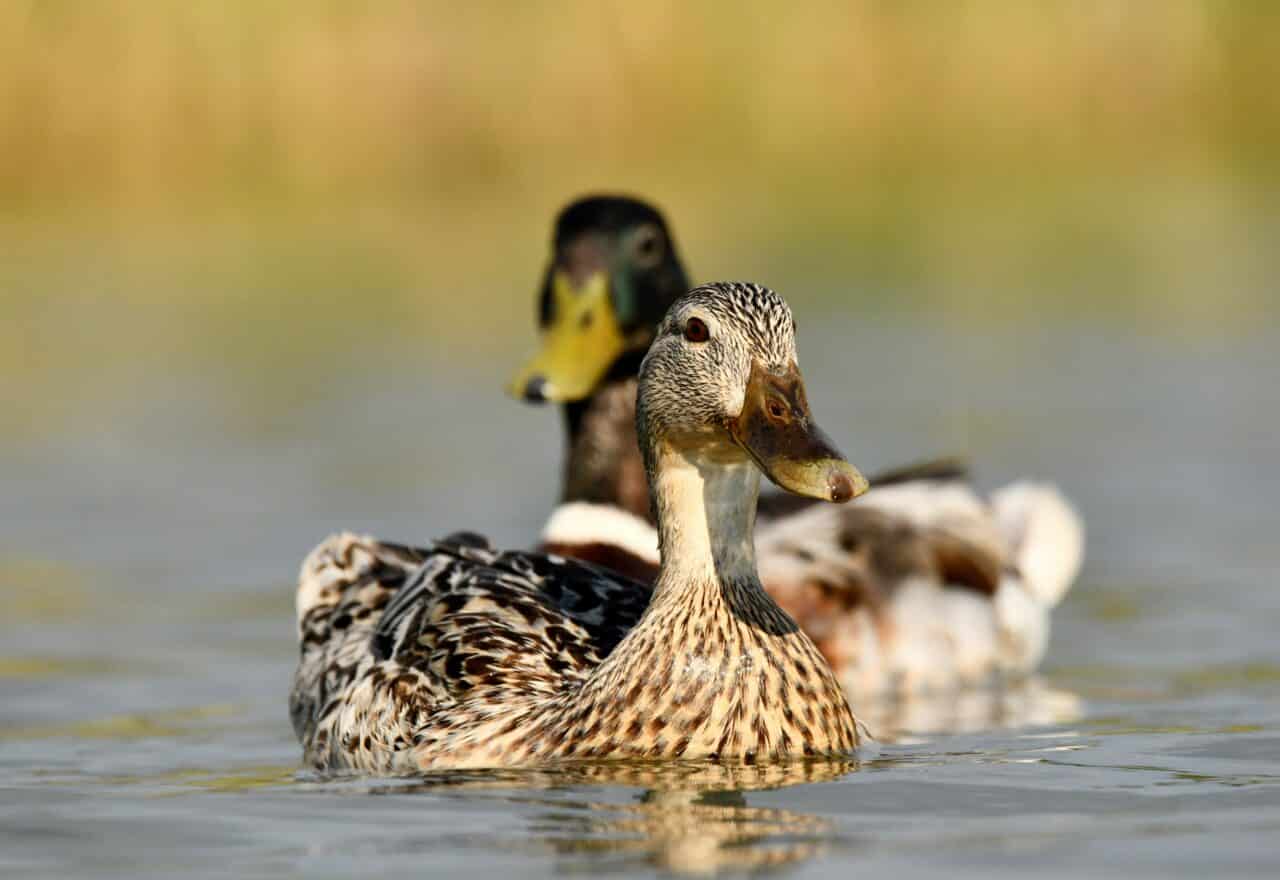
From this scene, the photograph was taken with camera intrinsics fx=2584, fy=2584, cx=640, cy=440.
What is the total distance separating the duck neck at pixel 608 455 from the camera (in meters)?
9.84

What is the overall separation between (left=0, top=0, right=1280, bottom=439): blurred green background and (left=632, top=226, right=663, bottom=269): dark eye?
8.49m

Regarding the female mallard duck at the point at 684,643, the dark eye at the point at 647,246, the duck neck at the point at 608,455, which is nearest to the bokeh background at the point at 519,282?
the female mallard duck at the point at 684,643

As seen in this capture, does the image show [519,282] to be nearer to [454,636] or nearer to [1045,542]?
[1045,542]

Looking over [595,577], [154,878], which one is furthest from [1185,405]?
[154,878]

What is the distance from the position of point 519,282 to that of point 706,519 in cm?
1475

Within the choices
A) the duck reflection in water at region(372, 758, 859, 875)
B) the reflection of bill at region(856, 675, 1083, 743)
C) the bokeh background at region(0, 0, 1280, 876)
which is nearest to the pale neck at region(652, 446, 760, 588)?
the duck reflection in water at region(372, 758, 859, 875)

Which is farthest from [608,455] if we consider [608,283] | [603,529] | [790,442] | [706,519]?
[790,442]

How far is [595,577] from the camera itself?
7664 mm

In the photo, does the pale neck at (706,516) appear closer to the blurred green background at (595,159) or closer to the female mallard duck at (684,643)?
the female mallard duck at (684,643)

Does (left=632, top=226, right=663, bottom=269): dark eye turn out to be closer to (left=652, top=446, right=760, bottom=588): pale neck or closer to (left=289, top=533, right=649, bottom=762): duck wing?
(left=289, top=533, right=649, bottom=762): duck wing

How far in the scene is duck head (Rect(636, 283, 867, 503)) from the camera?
19.6 ft

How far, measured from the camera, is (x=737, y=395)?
246 inches

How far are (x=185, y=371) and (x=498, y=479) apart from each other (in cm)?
464

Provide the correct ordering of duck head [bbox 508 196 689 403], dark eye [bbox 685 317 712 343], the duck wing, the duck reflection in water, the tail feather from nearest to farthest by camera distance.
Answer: the duck reflection in water → dark eye [bbox 685 317 712 343] → the duck wing → duck head [bbox 508 196 689 403] → the tail feather
